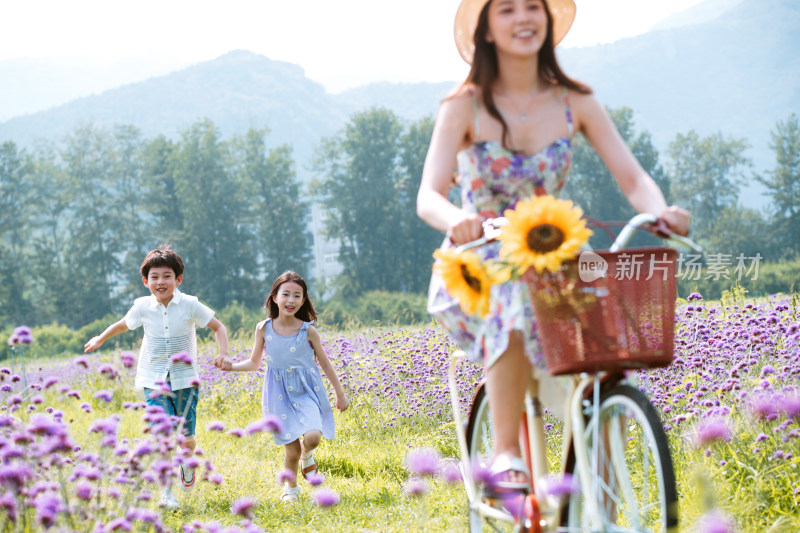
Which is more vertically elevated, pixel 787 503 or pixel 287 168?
pixel 287 168

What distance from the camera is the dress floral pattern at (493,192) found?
259cm

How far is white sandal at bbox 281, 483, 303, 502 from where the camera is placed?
17.0ft

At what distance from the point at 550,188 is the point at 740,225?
6904 cm

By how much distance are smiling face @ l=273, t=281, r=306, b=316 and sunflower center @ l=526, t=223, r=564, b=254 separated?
372 centimetres

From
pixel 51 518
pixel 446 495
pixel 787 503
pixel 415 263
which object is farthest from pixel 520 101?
pixel 415 263

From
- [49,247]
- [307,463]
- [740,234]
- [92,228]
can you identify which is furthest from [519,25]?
[740,234]

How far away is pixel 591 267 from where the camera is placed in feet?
7.30

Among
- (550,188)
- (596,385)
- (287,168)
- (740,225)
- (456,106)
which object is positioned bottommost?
(596,385)

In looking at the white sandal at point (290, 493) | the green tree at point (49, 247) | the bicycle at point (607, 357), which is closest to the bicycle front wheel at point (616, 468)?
the bicycle at point (607, 357)

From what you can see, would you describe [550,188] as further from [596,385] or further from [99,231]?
[99,231]

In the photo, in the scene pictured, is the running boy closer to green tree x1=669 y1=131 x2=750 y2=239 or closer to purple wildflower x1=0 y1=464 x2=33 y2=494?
purple wildflower x1=0 y1=464 x2=33 y2=494

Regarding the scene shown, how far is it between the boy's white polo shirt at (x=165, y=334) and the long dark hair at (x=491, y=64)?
3441 millimetres

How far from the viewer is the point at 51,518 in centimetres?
244

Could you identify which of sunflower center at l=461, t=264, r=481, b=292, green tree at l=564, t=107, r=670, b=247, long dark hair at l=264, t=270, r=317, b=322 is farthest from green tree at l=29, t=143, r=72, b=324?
sunflower center at l=461, t=264, r=481, b=292
